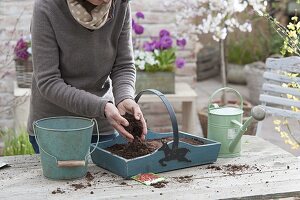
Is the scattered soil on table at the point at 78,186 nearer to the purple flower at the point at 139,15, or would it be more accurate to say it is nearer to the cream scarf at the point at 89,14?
the cream scarf at the point at 89,14

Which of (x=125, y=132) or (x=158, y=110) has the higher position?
(x=125, y=132)

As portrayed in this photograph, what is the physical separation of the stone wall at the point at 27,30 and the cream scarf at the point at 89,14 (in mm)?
2100

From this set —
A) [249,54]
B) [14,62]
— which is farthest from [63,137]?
[249,54]

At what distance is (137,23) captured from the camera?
454 centimetres

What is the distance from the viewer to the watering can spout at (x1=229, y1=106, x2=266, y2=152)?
86.0 inches

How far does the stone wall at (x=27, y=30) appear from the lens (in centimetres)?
450

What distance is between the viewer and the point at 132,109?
224 centimetres

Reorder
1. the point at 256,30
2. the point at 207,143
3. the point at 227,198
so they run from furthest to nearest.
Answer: the point at 256,30
the point at 207,143
the point at 227,198

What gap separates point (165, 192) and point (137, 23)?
2710 mm

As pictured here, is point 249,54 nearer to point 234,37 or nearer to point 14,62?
point 234,37

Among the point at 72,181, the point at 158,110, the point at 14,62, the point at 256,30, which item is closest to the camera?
the point at 72,181

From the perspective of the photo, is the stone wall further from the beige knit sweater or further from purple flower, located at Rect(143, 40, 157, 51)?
the beige knit sweater

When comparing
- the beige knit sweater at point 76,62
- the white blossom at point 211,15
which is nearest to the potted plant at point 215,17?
the white blossom at point 211,15

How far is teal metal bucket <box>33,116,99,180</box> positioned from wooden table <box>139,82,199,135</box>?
2.13 meters
